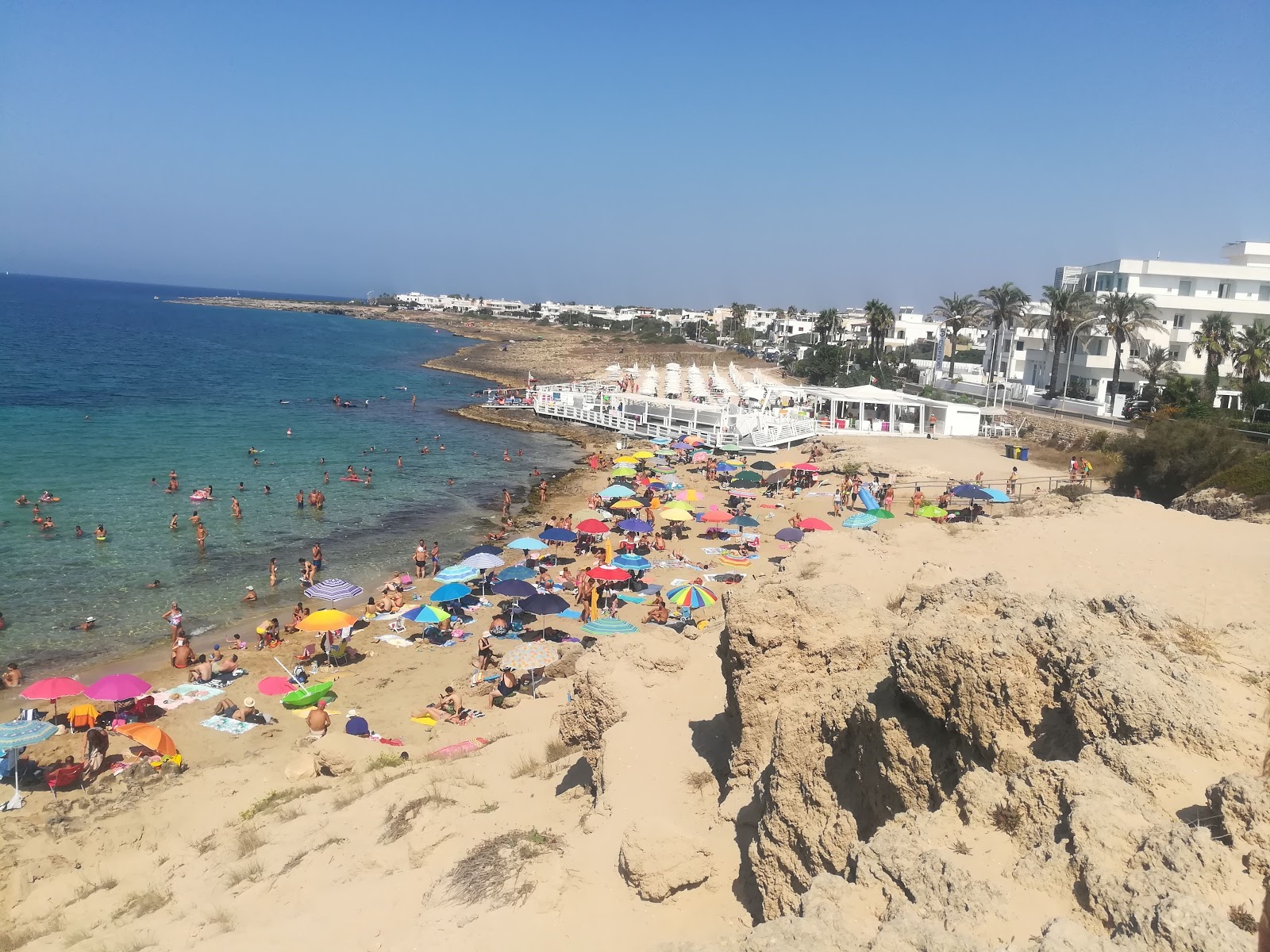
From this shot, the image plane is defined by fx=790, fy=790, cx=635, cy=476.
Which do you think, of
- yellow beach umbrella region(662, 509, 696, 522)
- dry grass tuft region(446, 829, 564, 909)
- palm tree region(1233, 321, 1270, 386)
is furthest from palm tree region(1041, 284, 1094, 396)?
dry grass tuft region(446, 829, 564, 909)

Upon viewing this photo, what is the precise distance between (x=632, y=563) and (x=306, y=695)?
790 cm

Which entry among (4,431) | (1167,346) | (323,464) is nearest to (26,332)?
(4,431)

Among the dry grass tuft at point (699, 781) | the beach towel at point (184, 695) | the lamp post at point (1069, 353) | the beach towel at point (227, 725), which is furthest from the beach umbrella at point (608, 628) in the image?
the lamp post at point (1069, 353)

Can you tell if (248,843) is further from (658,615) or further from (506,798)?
(658,615)

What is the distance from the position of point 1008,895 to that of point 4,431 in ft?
155

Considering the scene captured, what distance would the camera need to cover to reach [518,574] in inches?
736

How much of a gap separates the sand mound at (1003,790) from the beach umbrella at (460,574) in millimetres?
12270

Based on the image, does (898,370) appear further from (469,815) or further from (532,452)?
(469,815)

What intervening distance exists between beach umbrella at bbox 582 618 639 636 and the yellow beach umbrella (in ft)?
25.7

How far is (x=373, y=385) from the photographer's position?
64.7 m

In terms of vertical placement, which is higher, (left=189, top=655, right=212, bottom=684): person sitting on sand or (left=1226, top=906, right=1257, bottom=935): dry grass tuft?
(left=1226, top=906, right=1257, bottom=935): dry grass tuft

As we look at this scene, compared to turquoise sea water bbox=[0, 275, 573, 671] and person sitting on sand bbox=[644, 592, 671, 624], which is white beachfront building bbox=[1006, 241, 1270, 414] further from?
person sitting on sand bbox=[644, 592, 671, 624]

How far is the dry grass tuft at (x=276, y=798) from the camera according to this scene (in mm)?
9688

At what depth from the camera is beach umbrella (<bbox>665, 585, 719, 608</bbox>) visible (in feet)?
52.7
